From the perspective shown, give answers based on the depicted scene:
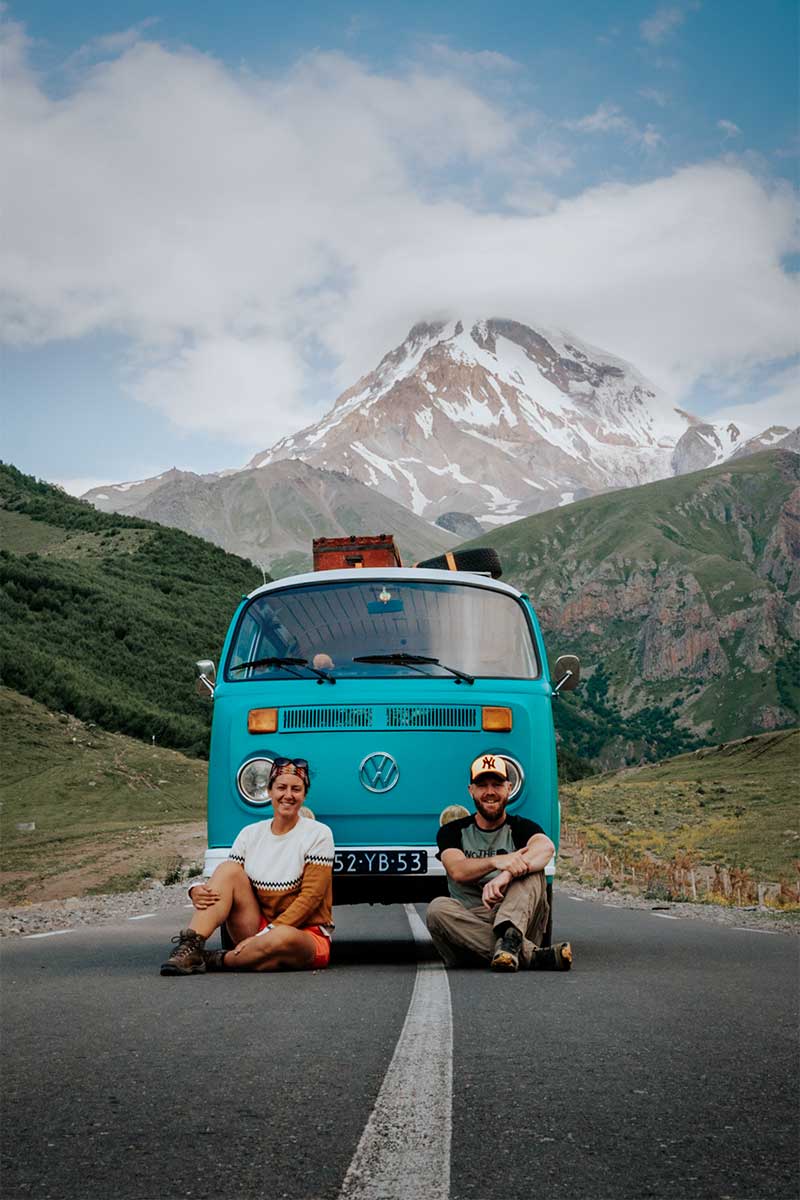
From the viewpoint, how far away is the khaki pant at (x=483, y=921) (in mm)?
8609

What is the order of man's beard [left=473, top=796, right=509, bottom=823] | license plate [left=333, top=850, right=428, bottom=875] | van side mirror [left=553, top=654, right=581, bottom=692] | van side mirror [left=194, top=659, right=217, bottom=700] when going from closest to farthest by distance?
man's beard [left=473, top=796, right=509, bottom=823]
license plate [left=333, top=850, right=428, bottom=875]
van side mirror [left=194, top=659, right=217, bottom=700]
van side mirror [left=553, top=654, right=581, bottom=692]

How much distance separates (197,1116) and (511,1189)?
1205 millimetres

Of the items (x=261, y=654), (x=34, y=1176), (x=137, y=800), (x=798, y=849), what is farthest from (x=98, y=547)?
(x=34, y=1176)

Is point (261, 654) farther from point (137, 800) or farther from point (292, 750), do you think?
point (137, 800)

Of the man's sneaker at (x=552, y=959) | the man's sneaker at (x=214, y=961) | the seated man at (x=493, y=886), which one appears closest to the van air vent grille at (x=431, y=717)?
the seated man at (x=493, y=886)

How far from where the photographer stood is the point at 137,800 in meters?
50.1

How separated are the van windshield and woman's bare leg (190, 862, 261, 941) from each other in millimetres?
1840

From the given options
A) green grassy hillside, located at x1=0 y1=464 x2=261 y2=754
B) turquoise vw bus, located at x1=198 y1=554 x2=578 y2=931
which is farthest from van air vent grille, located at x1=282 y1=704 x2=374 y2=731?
green grassy hillside, located at x1=0 y1=464 x2=261 y2=754

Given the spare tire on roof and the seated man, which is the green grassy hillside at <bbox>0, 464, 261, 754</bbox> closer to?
the spare tire on roof

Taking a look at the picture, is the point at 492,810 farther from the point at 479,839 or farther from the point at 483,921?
the point at 483,921

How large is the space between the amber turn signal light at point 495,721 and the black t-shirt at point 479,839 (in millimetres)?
752

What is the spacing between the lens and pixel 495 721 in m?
9.55

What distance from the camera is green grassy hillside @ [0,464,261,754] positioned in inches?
2603

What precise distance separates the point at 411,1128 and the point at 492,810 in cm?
481
